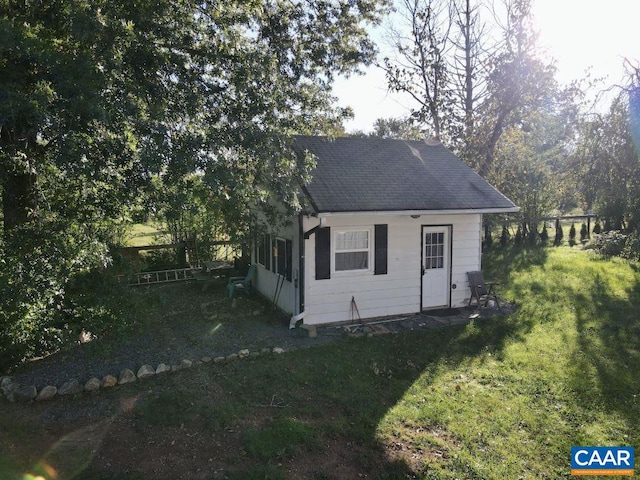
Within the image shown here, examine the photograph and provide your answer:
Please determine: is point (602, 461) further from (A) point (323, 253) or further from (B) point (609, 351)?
(A) point (323, 253)

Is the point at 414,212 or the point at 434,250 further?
the point at 434,250

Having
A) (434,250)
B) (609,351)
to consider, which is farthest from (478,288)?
(609,351)

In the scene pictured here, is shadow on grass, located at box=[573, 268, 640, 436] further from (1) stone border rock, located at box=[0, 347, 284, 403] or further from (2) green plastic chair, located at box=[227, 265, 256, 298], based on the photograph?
(2) green plastic chair, located at box=[227, 265, 256, 298]

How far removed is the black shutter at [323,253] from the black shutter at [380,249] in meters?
1.12

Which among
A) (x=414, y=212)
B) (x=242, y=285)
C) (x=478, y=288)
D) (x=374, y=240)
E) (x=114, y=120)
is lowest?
(x=242, y=285)

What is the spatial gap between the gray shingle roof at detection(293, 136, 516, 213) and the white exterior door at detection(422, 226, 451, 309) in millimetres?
845

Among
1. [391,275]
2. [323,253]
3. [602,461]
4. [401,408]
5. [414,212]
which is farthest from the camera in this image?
[391,275]

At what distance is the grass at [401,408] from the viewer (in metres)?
4.55

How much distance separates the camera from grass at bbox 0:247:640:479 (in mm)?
4551

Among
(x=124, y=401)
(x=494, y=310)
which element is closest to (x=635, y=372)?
(x=494, y=310)

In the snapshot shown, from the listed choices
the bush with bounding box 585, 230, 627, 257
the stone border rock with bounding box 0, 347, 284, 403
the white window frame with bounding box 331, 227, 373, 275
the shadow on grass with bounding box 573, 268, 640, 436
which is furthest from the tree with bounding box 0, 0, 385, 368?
the bush with bounding box 585, 230, 627, 257

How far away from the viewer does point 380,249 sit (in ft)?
30.3

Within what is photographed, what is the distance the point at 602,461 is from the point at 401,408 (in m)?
2.30

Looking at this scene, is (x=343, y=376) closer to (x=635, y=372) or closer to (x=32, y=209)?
(x=635, y=372)
